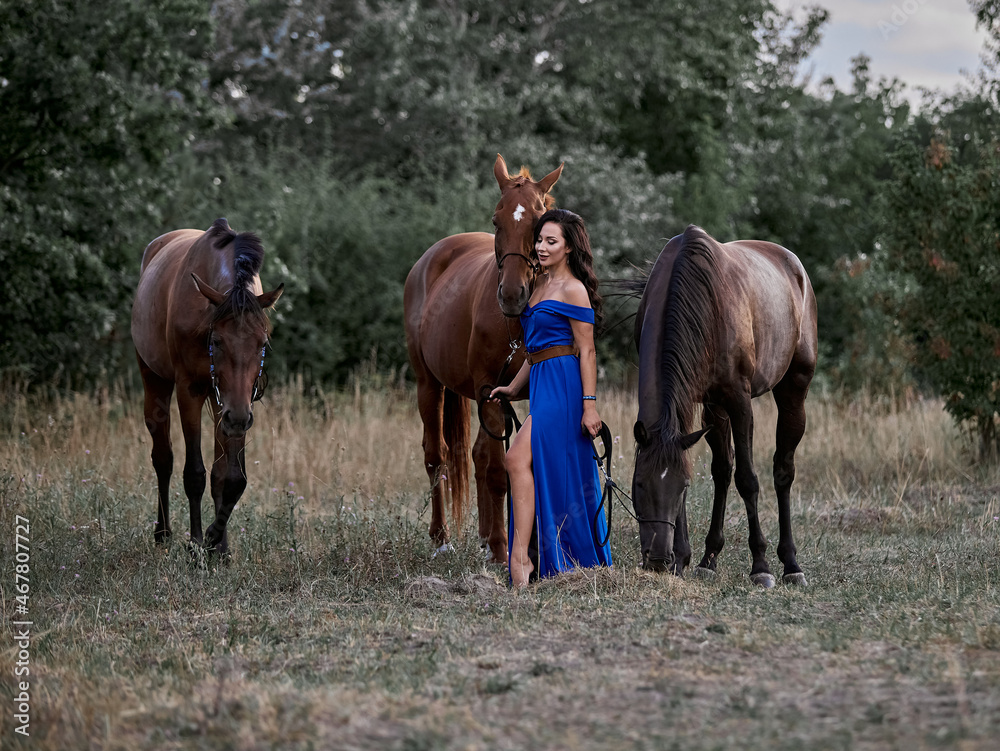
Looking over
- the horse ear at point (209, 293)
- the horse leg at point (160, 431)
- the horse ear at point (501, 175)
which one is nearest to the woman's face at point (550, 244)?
the horse ear at point (501, 175)

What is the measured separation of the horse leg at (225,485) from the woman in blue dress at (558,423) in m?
1.66

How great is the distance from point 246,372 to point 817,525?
4372 mm

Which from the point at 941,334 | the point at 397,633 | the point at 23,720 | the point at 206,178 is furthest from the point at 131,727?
the point at 206,178

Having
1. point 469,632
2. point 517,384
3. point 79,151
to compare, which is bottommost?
point 469,632

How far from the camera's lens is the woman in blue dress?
5.32m

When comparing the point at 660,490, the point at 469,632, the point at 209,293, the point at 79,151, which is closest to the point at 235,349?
the point at 209,293

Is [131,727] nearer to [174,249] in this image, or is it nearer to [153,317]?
[153,317]

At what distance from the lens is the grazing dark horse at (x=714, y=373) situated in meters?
4.98

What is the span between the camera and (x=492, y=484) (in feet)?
19.7

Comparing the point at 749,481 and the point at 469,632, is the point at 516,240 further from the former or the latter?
the point at 469,632

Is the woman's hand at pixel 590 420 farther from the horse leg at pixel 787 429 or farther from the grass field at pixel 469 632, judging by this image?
the horse leg at pixel 787 429

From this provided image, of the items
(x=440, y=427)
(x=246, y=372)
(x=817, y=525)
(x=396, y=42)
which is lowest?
(x=817, y=525)

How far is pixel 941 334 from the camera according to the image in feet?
31.2

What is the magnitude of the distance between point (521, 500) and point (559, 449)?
332 millimetres
